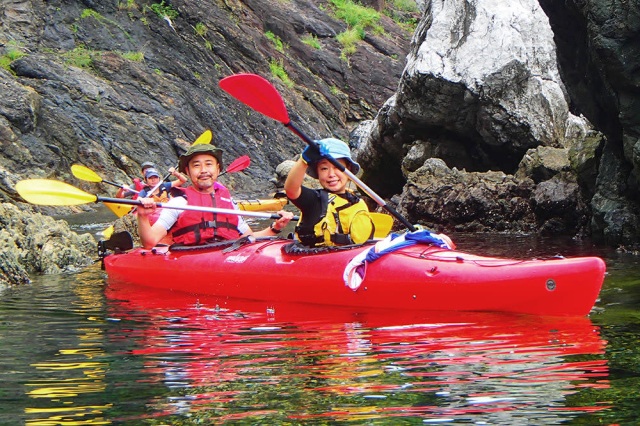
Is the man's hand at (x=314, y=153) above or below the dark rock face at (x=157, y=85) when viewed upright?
below

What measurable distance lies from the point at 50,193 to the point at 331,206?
2.69m

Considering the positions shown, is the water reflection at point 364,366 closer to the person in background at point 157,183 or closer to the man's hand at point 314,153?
the man's hand at point 314,153

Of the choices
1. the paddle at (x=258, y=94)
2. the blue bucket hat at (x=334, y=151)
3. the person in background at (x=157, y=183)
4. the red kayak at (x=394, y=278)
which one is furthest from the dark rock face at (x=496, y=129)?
the red kayak at (x=394, y=278)

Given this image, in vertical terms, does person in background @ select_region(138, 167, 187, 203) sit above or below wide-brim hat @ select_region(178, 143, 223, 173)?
below

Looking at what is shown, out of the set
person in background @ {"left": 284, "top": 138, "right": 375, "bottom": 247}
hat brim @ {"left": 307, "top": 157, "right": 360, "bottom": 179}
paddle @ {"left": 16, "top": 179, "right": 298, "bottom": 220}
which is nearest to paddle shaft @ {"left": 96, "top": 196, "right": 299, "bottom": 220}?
paddle @ {"left": 16, "top": 179, "right": 298, "bottom": 220}

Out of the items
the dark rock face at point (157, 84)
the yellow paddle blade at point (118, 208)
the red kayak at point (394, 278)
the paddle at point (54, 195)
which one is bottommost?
the red kayak at point (394, 278)

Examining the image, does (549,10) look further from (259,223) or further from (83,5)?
(83,5)

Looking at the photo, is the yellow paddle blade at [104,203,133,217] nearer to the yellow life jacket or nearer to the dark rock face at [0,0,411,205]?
the yellow life jacket

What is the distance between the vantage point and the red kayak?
15.1 ft

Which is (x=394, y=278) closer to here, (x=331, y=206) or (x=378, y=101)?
(x=331, y=206)

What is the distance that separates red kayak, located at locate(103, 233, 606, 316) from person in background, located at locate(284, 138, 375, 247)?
0.53 feet

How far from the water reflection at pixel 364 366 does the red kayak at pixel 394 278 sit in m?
0.12

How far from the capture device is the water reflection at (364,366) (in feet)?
8.75

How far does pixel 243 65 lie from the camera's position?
26.0 meters
